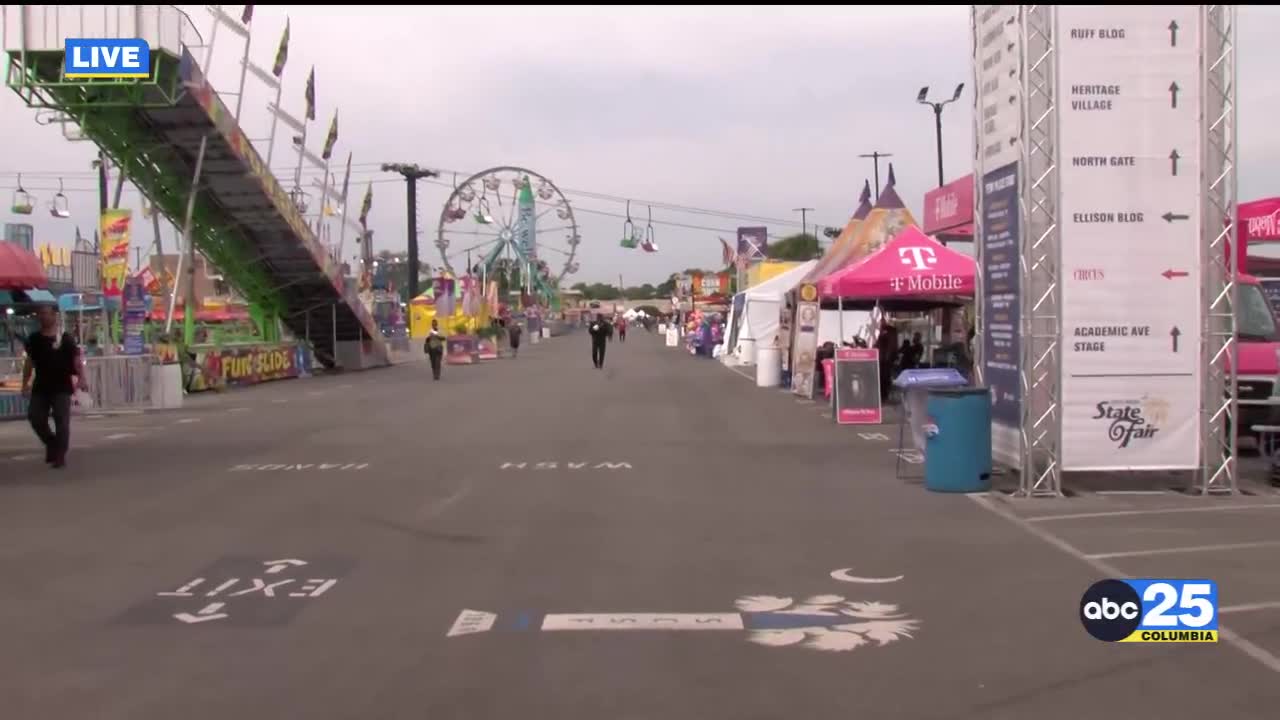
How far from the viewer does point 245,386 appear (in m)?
31.1

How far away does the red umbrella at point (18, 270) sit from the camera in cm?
1487

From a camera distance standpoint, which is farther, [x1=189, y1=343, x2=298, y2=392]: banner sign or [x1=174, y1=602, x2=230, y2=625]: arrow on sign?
[x1=189, y1=343, x2=298, y2=392]: banner sign

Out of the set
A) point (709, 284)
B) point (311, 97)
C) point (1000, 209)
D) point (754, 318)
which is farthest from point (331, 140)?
point (709, 284)

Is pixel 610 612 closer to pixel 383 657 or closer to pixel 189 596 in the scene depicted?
pixel 383 657

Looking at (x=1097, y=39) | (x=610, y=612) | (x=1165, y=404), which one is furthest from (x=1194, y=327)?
(x=610, y=612)

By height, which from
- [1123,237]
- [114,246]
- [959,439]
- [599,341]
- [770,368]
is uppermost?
[114,246]

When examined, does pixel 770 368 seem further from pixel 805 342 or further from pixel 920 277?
pixel 920 277

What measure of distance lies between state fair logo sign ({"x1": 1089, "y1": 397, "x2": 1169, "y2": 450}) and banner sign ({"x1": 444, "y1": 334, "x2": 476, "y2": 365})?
1448 inches

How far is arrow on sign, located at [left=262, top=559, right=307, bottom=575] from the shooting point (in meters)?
8.19

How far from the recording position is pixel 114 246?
85.2 feet

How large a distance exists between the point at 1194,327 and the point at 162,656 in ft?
30.7

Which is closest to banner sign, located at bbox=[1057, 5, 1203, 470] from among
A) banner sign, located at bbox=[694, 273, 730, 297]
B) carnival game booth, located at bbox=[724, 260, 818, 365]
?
carnival game booth, located at bbox=[724, 260, 818, 365]

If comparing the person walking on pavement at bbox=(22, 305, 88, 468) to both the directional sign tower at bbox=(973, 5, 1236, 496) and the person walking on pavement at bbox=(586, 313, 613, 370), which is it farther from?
the person walking on pavement at bbox=(586, 313, 613, 370)

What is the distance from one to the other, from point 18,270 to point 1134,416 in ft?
43.0
